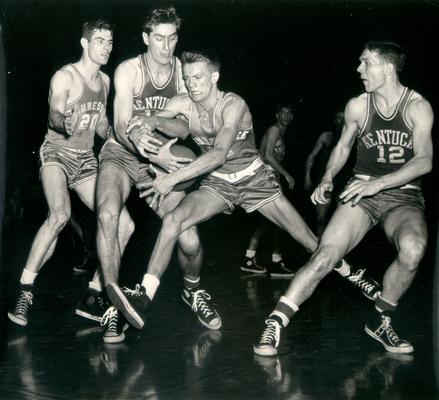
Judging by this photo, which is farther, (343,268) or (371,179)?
(343,268)

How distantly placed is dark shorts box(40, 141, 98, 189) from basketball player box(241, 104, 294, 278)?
236 centimetres

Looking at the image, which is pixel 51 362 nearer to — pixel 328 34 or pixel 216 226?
pixel 216 226

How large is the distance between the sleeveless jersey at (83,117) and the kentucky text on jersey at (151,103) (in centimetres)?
47

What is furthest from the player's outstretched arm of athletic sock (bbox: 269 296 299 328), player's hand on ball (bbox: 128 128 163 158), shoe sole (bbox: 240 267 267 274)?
shoe sole (bbox: 240 267 267 274)

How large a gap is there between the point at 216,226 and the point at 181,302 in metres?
8.00

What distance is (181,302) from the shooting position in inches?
231

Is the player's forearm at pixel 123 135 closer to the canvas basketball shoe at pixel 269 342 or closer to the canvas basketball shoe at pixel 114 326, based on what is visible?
the canvas basketball shoe at pixel 114 326

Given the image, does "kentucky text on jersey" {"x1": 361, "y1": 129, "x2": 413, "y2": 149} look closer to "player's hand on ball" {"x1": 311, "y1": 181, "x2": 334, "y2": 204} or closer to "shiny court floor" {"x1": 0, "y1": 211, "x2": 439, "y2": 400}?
"player's hand on ball" {"x1": 311, "y1": 181, "x2": 334, "y2": 204}

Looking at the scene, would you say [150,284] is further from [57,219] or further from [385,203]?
[385,203]

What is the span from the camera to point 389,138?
4.40m

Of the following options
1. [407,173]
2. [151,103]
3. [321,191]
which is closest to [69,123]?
[151,103]

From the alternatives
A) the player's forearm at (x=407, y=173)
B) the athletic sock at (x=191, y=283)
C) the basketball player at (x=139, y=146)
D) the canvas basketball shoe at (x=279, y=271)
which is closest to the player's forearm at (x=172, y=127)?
the basketball player at (x=139, y=146)

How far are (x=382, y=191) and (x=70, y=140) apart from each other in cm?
251

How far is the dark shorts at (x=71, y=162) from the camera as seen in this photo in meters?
5.28
